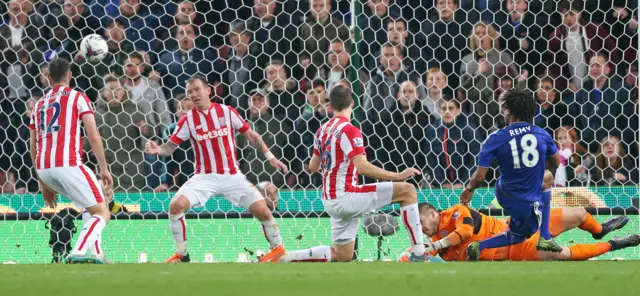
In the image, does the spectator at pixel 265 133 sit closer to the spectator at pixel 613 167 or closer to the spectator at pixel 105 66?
the spectator at pixel 105 66

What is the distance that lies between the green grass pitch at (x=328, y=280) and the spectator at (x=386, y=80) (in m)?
2.99

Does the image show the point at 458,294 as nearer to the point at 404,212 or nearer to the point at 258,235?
the point at 404,212

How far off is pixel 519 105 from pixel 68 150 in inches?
110

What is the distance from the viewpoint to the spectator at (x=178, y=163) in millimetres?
9305

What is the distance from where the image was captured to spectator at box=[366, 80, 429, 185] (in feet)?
29.7

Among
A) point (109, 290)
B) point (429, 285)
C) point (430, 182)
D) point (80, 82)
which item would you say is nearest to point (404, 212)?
point (430, 182)

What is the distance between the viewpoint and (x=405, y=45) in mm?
9438

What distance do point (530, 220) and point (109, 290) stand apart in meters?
2.99

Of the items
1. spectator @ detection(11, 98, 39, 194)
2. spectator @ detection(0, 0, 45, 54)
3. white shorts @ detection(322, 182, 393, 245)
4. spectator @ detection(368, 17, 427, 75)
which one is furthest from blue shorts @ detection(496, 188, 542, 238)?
spectator @ detection(0, 0, 45, 54)

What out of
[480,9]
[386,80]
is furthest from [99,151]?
[480,9]

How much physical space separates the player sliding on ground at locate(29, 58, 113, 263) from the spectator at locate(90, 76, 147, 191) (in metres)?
2.15

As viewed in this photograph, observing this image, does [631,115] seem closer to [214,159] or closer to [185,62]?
[214,159]

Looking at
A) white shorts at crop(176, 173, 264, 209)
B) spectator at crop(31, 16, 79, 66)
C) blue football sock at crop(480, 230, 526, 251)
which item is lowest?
blue football sock at crop(480, 230, 526, 251)

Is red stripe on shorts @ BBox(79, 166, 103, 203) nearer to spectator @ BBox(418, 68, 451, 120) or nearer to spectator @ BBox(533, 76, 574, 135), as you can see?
spectator @ BBox(418, 68, 451, 120)
